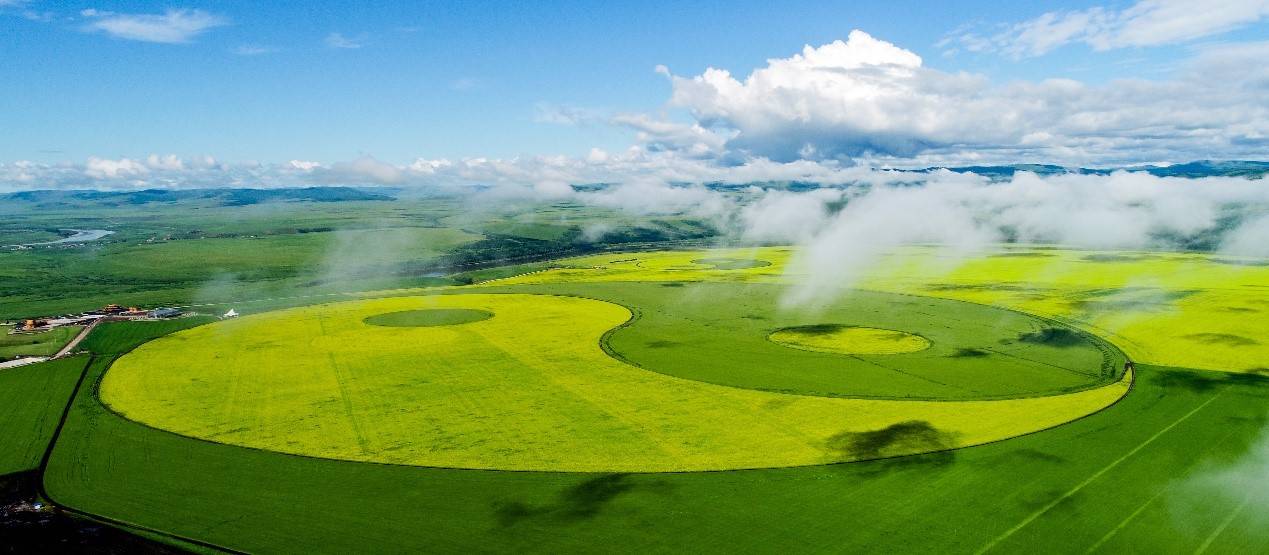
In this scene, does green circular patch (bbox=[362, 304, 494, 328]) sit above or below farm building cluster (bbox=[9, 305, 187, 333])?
above

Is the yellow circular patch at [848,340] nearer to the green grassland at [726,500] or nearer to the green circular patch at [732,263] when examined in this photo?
the green grassland at [726,500]

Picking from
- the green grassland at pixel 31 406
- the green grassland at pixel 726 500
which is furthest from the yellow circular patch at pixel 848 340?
the green grassland at pixel 31 406

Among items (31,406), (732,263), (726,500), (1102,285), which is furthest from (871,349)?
(732,263)

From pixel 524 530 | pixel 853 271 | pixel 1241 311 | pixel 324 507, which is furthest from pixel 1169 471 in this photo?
pixel 853 271

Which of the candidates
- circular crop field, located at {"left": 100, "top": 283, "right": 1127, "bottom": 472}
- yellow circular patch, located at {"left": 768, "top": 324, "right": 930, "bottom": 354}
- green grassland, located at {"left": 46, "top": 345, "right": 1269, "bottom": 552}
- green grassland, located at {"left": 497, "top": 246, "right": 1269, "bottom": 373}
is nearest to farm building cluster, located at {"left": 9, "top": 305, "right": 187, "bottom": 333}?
circular crop field, located at {"left": 100, "top": 283, "right": 1127, "bottom": 472}

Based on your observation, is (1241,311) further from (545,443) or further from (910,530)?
(545,443)

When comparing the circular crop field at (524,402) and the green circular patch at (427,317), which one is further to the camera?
the green circular patch at (427,317)

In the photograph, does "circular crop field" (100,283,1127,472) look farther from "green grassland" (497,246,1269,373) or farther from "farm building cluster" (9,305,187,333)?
"farm building cluster" (9,305,187,333)

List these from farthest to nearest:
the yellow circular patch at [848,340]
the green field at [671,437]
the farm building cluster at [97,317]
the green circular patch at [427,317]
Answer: the farm building cluster at [97,317] → the green circular patch at [427,317] → the yellow circular patch at [848,340] → the green field at [671,437]
